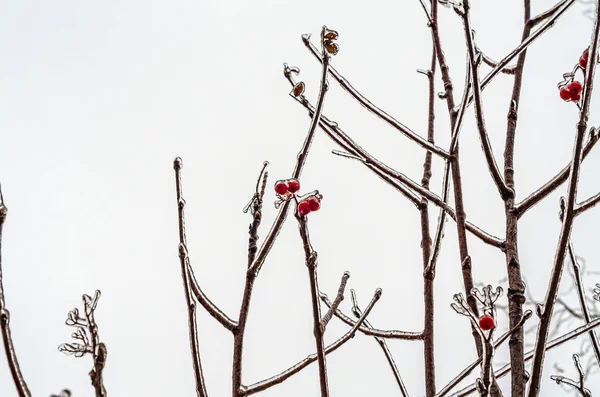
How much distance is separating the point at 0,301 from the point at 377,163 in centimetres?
87

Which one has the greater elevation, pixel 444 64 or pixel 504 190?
pixel 444 64

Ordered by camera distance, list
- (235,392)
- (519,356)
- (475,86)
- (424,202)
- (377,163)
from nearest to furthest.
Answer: (235,392) < (519,356) < (475,86) < (377,163) < (424,202)

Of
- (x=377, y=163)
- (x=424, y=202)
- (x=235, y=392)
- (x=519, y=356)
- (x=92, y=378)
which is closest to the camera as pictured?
(x=92, y=378)

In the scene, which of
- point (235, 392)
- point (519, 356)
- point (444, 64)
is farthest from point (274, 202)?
point (444, 64)

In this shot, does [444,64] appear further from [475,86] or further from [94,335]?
[94,335]

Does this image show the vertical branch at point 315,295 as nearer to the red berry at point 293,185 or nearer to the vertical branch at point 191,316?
the red berry at point 293,185

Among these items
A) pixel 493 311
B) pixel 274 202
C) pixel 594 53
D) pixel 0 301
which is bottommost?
pixel 493 311

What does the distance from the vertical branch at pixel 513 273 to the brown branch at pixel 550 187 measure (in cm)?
2

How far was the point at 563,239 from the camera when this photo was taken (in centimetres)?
109

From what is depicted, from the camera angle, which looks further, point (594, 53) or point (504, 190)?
point (504, 190)

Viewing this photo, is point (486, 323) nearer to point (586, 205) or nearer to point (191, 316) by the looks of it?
point (586, 205)

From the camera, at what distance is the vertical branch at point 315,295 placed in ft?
3.46

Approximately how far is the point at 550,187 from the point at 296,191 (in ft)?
2.03

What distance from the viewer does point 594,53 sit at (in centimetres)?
112
